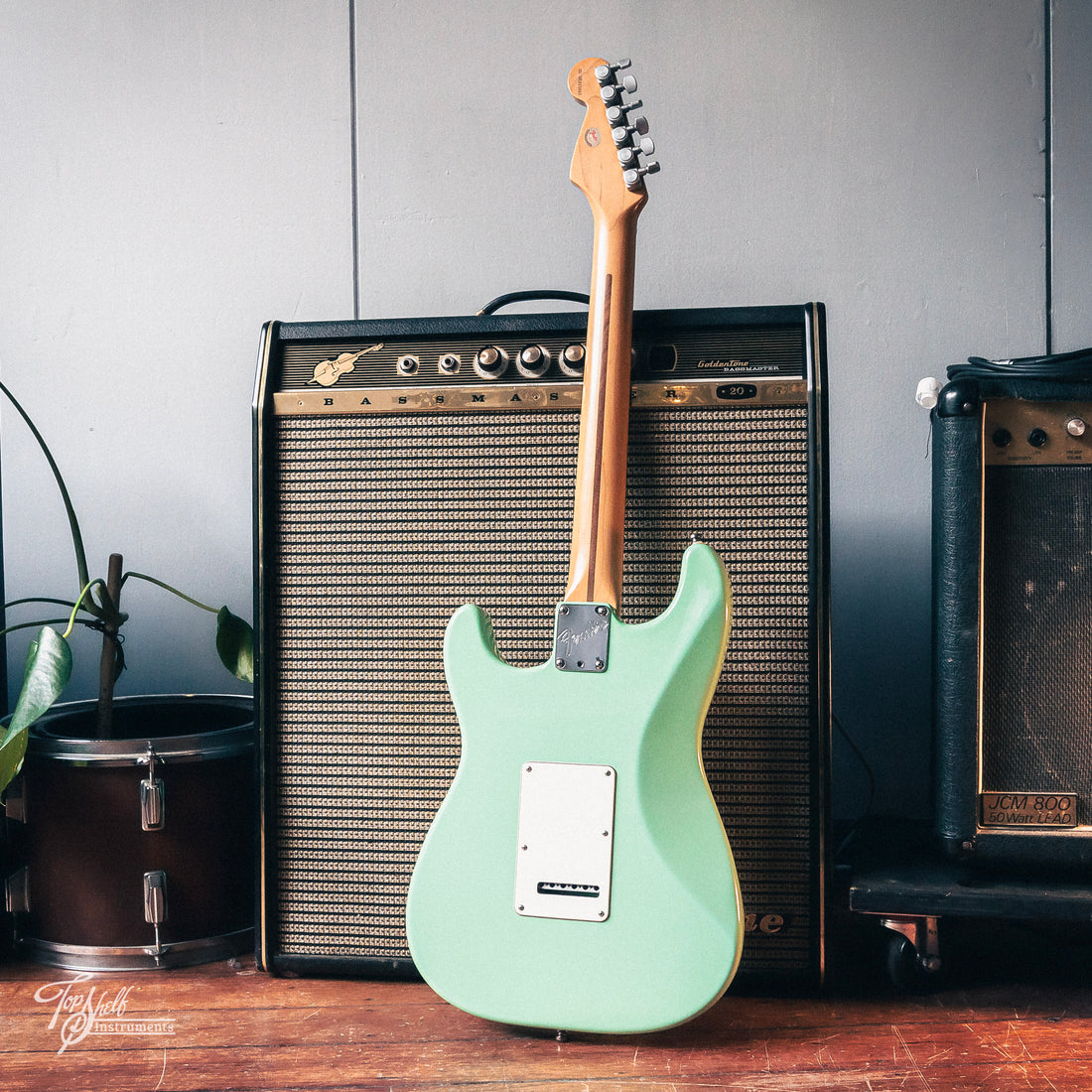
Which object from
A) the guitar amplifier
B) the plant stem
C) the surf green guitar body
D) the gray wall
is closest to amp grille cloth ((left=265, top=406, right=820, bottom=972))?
the guitar amplifier

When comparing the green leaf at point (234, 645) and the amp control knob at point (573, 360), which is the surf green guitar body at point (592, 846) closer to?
the amp control knob at point (573, 360)

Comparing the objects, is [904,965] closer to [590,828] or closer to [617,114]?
[590,828]

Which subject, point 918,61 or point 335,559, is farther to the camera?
point 918,61

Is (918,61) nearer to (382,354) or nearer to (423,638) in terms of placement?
(382,354)

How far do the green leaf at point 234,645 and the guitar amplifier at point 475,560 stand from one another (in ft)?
0.41

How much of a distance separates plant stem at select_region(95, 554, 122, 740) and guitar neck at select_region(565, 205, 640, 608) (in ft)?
1.74

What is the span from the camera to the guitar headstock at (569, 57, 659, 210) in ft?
2.99

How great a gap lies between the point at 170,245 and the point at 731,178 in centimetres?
78

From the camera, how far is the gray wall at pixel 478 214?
3.98 feet

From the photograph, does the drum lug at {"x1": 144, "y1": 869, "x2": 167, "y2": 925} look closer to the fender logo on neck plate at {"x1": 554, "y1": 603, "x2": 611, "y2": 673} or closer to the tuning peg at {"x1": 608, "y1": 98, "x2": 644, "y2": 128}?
the fender logo on neck plate at {"x1": 554, "y1": 603, "x2": 611, "y2": 673}

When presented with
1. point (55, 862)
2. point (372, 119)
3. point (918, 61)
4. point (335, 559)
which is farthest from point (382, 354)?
point (918, 61)

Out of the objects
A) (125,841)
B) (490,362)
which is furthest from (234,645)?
(490,362)

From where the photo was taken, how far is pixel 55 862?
38.3 inches

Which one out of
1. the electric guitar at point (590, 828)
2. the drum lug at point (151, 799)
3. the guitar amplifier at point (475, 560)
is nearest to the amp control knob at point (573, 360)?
the guitar amplifier at point (475, 560)
